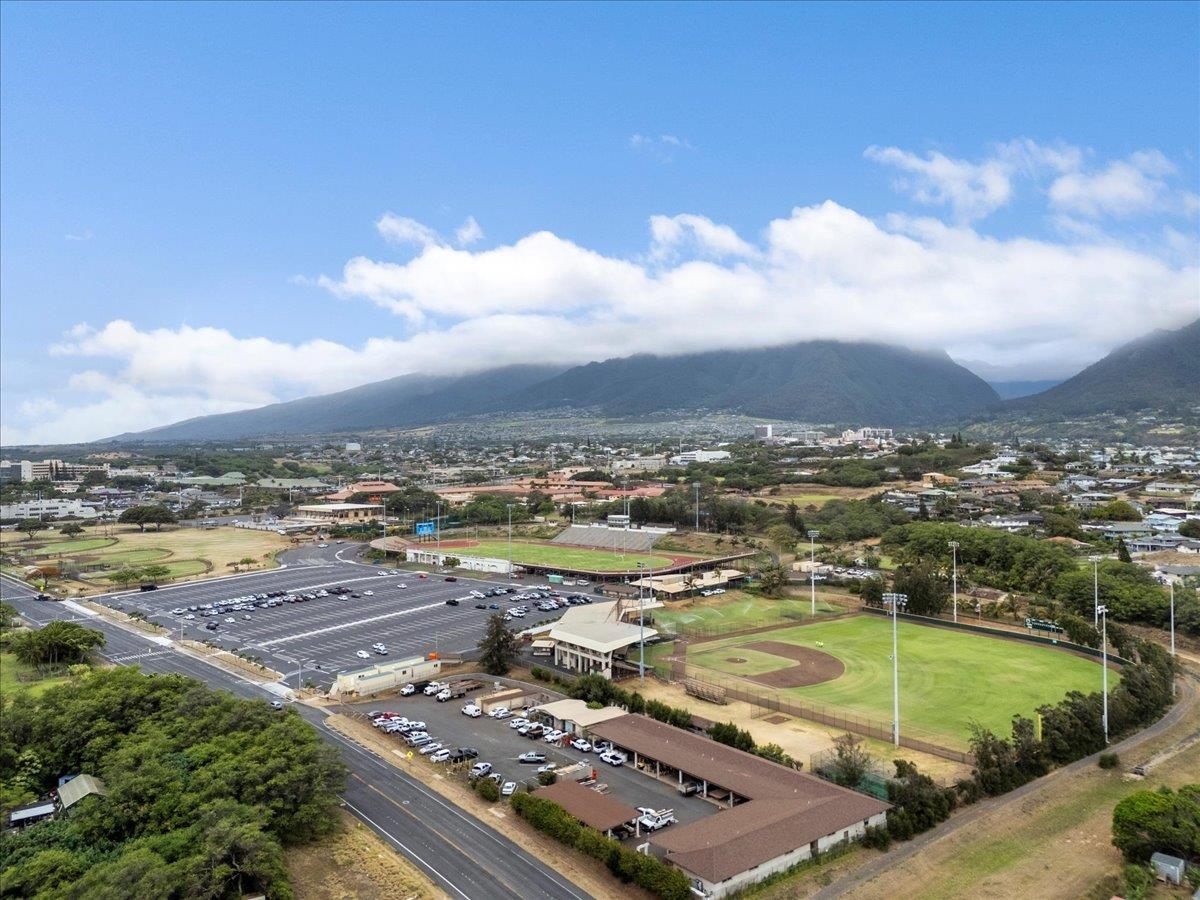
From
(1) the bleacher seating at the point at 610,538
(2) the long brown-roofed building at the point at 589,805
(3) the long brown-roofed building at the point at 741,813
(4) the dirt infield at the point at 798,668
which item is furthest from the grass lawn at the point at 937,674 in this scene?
(1) the bleacher seating at the point at 610,538

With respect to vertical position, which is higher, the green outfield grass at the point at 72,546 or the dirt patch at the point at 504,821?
the green outfield grass at the point at 72,546

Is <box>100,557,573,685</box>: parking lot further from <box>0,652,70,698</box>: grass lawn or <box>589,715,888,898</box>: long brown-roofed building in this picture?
<box>589,715,888,898</box>: long brown-roofed building

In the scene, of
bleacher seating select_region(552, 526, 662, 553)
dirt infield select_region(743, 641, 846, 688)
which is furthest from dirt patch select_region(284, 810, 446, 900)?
bleacher seating select_region(552, 526, 662, 553)

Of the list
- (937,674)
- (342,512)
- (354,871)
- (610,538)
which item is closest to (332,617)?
(354,871)

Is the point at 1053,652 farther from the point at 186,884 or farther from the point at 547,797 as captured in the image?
the point at 186,884

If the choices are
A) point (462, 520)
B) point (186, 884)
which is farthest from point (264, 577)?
point (186, 884)

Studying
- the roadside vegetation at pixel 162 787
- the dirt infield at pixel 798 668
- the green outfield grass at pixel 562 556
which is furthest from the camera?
the green outfield grass at pixel 562 556

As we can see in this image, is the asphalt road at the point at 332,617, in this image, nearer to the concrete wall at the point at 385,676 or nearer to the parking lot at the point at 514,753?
the concrete wall at the point at 385,676

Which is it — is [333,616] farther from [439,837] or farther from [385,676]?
[439,837]
